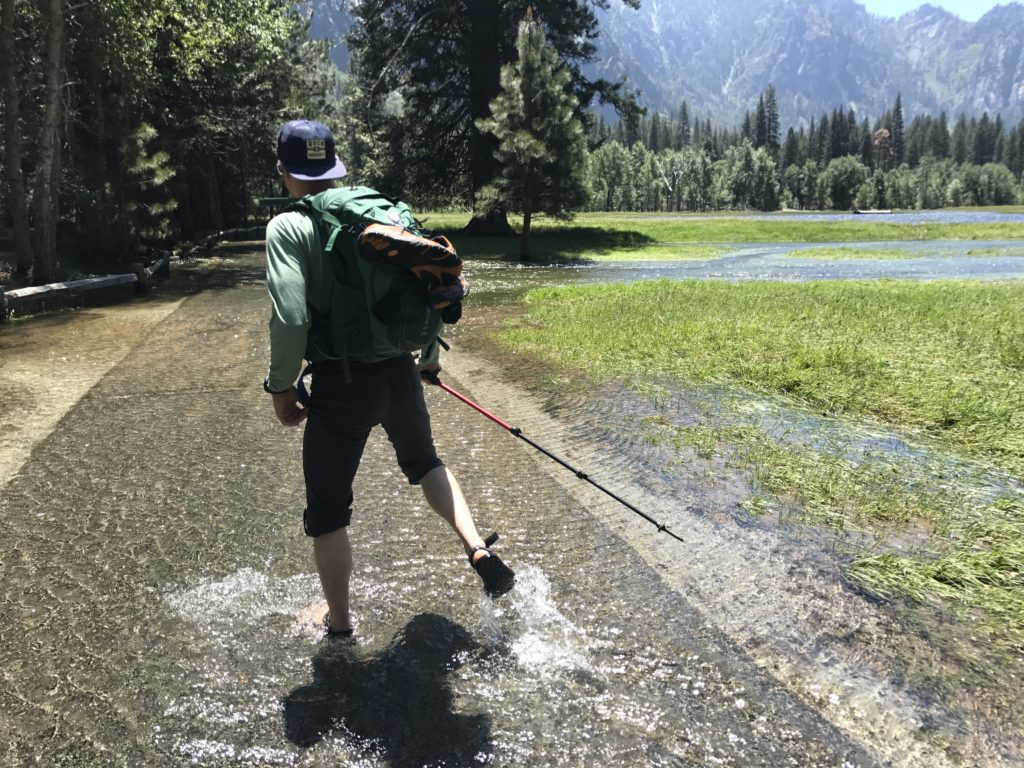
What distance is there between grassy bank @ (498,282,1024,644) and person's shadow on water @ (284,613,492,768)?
7.69 ft

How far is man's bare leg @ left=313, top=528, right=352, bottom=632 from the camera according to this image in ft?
10.8

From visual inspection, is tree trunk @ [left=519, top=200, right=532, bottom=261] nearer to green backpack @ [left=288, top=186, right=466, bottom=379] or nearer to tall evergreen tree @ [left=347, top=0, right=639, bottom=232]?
tall evergreen tree @ [left=347, top=0, right=639, bottom=232]

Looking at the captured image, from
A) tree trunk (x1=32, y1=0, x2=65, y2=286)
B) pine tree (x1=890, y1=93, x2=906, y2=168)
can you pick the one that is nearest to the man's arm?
tree trunk (x1=32, y1=0, x2=65, y2=286)

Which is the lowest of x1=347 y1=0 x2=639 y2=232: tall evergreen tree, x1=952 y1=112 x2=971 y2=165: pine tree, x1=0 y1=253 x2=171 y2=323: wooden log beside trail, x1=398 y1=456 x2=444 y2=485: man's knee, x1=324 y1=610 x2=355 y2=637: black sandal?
x1=324 y1=610 x2=355 y2=637: black sandal

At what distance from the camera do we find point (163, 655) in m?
3.38

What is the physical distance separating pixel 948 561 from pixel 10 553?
5.62m

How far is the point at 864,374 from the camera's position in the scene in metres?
8.11

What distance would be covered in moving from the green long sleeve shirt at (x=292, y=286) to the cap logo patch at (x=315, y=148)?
0.30 m

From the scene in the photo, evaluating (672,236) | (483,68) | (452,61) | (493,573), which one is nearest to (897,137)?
(672,236)

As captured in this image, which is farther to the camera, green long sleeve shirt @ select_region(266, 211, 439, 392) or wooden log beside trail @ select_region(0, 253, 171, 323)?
wooden log beside trail @ select_region(0, 253, 171, 323)

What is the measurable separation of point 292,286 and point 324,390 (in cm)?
49

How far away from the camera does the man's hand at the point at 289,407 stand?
3.14 m

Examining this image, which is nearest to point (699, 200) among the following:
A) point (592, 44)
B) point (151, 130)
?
point (592, 44)

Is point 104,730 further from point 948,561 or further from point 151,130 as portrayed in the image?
point 151,130
